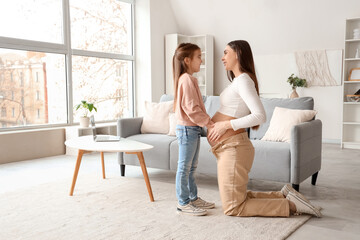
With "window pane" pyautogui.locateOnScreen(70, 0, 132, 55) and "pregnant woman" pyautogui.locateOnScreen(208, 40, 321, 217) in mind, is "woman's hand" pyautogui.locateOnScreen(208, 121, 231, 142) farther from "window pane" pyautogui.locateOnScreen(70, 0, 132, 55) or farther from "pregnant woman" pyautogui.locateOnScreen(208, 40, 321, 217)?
"window pane" pyautogui.locateOnScreen(70, 0, 132, 55)

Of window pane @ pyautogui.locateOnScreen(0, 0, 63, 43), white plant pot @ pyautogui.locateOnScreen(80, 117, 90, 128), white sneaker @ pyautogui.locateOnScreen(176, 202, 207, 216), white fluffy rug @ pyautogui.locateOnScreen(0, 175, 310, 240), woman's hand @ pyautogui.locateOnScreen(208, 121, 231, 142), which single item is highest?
window pane @ pyautogui.locateOnScreen(0, 0, 63, 43)

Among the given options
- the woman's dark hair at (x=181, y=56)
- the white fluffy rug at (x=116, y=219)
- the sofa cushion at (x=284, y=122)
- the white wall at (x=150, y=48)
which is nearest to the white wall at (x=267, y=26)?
the white wall at (x=150, y=48)

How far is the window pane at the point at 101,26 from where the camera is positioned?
5.98 m

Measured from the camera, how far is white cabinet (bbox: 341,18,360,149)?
585 cm

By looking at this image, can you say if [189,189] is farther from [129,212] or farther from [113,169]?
[113,169]

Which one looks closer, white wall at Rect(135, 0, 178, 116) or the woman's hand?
the woman's hand

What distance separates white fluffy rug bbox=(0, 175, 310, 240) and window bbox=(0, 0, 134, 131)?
2331 millimetres

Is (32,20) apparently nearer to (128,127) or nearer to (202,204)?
(128,127)

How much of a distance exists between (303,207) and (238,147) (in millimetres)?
616

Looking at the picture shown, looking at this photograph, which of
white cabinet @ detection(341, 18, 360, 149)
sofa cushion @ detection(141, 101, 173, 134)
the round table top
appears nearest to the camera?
the round table top

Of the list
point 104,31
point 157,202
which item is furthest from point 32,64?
point 157,202

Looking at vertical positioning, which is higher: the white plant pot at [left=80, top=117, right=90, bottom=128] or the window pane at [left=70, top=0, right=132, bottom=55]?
the window pane at [left=70, top=0, right=132, bottom=55]

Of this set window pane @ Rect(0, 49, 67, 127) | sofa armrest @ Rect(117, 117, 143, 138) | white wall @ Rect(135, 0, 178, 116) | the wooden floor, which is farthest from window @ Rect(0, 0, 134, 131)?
sofa armrest @ Rect(117, 117, 143, 138)

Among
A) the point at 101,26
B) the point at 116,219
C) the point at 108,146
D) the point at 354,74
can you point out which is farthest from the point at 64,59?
the point at 354,74
